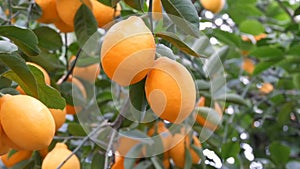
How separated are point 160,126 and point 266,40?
65 cm

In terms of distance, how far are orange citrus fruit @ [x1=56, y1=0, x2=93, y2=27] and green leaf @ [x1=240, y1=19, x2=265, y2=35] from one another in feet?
2.48

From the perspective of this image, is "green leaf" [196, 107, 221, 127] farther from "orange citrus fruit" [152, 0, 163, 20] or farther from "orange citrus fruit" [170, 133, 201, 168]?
"orange citrus fruit" [152, 0, 163, 20]

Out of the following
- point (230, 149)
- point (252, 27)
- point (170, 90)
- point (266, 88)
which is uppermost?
point (170, 90)

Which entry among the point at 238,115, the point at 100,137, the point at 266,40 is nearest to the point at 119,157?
the point at 100,137

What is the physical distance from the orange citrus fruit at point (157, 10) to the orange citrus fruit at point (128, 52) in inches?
5.5

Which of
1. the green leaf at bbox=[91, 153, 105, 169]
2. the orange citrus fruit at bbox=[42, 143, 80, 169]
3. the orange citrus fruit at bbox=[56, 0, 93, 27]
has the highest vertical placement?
the orange citrus fruit at bbox=[56, 0, 93, 27]

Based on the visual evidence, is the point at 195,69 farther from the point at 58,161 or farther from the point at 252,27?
the point at 58,161

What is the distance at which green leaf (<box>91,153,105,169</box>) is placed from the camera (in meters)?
1.14

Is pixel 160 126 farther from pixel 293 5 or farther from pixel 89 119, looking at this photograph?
pixel 293 5

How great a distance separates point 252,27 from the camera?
176 centimetres

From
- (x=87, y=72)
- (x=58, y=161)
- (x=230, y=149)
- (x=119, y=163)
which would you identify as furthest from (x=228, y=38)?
(x=58, y=161)

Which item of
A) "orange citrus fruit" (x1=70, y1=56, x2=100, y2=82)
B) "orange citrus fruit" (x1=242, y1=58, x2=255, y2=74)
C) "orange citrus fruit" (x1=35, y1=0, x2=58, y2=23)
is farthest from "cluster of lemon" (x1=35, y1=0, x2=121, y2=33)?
"orange citrus fruit" (x1=242, y1=58, x2=255, y2=74)

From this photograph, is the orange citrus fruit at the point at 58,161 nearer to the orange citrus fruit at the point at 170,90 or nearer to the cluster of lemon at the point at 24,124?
the cluster of lemon at the point at 24,124

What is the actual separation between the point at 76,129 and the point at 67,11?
0.94 ft
